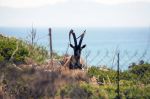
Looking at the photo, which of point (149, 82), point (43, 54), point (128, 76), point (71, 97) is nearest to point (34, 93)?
point (71, 97)

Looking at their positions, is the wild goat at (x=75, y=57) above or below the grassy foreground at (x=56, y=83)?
above

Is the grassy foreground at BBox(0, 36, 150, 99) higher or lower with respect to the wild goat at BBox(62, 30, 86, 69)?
lower

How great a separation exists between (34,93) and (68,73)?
2.15 m

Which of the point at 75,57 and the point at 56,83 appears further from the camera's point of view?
the point at 75,57

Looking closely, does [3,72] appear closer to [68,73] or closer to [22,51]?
[68,73]

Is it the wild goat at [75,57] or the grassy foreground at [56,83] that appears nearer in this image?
the grassy foreground at [56,83]

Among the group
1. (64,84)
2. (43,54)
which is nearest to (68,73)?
(64,84)

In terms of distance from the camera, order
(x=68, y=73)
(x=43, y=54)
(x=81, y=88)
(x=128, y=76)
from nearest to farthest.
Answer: (x=81, y=88) < (x=68, y=73) < (x=128, y=76) < (x=43, y=54)

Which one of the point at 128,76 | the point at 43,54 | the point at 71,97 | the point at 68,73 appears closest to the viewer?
the point at 71,97

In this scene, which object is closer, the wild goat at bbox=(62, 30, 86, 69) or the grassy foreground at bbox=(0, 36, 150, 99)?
the grassy foreground at bbox=(0, 36, 150, 99)

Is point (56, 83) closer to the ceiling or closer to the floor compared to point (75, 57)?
closer to the floor

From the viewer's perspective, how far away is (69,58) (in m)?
19.0

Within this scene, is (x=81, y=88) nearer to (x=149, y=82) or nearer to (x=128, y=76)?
A: (x=149, y=82)

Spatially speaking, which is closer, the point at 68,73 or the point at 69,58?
the point at 68,73
